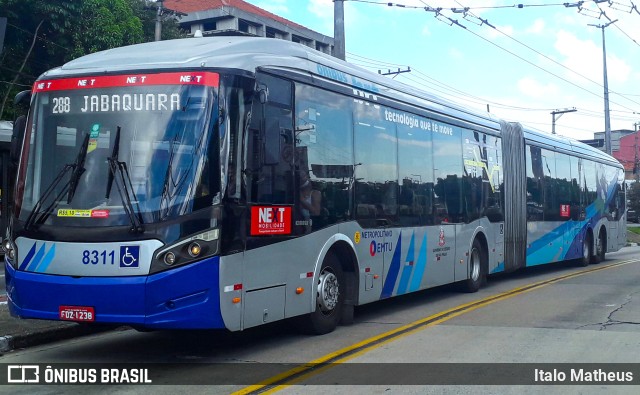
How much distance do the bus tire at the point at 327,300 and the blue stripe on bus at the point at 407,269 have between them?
1.92 m

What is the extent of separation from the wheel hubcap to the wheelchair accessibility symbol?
296 cm

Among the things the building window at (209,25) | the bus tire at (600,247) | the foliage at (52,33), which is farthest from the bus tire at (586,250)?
the building window at (209,25)

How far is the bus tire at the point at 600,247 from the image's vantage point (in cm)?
2483

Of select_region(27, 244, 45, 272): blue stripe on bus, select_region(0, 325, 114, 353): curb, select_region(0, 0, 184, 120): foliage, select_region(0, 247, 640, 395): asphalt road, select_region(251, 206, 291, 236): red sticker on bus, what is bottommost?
select_region(0, 247, 640, 395): asphalt road

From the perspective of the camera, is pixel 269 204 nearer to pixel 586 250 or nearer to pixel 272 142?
pixel 272 142

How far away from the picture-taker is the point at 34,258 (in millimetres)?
8414

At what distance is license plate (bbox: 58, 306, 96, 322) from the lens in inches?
317

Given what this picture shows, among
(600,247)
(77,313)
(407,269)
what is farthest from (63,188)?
(600,247)

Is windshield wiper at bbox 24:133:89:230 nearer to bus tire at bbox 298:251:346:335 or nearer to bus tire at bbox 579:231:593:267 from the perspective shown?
bus tire at bbox 298:251:346:335

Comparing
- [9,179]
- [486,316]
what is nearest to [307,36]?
[9,179]

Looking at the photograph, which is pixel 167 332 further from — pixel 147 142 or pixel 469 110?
pixel 469 110

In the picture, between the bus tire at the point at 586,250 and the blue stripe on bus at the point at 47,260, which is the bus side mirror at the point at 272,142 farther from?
the bus tire at the point at 586,250
